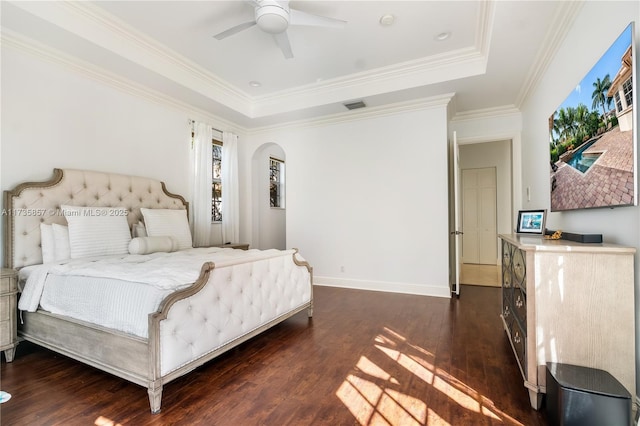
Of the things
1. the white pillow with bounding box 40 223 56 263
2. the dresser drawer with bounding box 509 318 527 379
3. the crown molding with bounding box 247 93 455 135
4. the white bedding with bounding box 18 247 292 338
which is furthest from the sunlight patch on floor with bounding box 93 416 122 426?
the crown molding with bounding box 247 93 455 135

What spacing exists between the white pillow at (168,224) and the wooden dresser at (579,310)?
3332 millimetres

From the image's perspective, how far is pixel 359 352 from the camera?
91.9 inches

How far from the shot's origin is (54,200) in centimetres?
278

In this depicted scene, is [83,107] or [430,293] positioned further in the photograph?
[430,293]

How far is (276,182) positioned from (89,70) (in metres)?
3.85

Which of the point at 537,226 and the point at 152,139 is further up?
the point at 152,139

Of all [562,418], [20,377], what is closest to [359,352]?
[562,418]

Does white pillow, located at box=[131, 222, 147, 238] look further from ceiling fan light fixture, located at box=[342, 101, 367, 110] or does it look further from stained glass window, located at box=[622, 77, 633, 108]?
stained glass window, located at box=[622, 77, 633, 108]

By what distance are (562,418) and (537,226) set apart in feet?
5.06

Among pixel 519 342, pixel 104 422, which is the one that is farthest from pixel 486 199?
pixel 104 422

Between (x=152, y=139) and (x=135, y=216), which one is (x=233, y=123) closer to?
(x=152, y=139)

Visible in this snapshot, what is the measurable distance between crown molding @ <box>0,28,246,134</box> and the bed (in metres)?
1.05

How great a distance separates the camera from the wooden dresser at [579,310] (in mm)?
1462

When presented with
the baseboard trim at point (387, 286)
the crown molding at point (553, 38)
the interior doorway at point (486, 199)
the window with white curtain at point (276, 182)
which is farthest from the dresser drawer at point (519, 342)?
the window with white curtain at point (276, 182)
